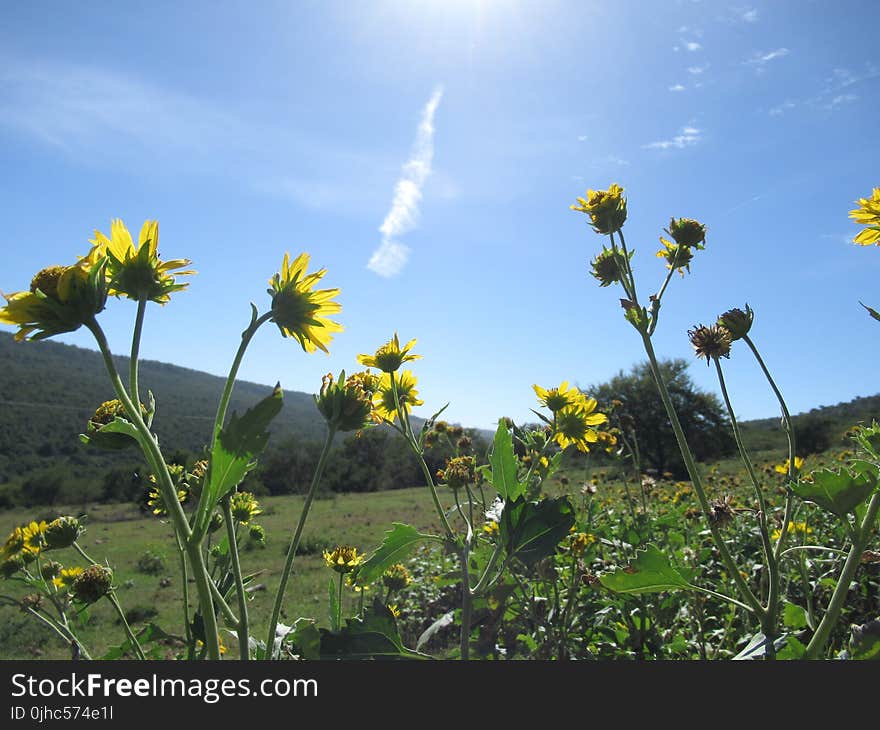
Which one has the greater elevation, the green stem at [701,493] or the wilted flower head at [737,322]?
the wilted flower head at [737,322]

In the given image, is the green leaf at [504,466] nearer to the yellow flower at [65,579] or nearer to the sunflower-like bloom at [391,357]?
the sunflower-like bloom at [391,357]

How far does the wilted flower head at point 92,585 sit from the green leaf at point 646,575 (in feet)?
4.94

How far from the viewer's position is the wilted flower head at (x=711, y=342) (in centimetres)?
167

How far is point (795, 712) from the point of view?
3.05ft

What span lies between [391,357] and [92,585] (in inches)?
46.9

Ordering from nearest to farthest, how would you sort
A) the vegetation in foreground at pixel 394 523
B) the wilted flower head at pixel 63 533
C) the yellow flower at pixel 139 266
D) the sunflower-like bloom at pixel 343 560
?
the vegetation in foreground at pixel 394 523
the yellow flower at pixel 139 266
the wilted flower head at pixel 63 533
the sunflower-like bloom at pixel 343 560

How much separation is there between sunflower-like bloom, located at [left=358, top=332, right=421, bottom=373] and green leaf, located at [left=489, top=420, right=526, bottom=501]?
0.70 meters

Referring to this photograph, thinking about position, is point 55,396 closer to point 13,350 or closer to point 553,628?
point 13,350

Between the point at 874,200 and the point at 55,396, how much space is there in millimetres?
67673

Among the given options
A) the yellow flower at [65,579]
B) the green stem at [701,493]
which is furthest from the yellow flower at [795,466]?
the yellow flower at [65,579]

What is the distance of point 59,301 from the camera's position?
0.90 m

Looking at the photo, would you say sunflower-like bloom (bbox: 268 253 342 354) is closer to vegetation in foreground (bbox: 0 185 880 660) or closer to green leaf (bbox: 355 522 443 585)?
vegetation in foreground (bbox: 0 185 880 660)

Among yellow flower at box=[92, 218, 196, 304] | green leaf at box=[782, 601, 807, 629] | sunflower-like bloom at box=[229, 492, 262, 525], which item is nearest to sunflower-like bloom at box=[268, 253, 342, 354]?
yellow flower at box=[92, 218, 196, 304]

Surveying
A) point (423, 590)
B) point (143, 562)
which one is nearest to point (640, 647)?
point (423, 590)
